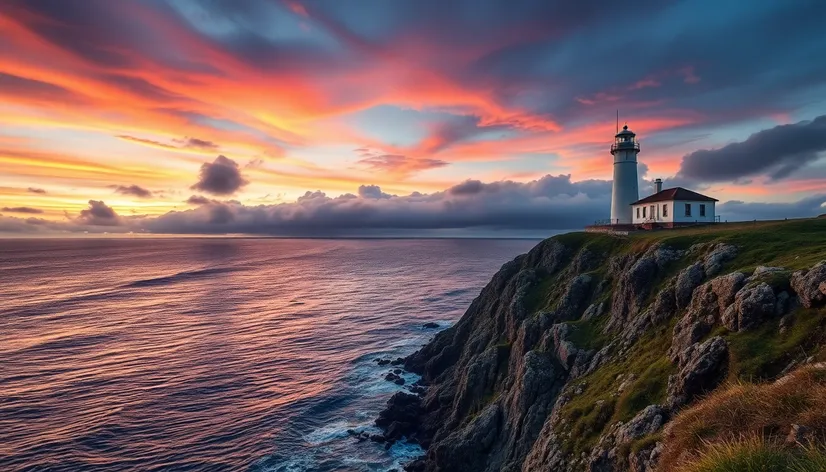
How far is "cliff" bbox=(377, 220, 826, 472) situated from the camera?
20.2 metres

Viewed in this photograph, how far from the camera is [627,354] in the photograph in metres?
32.0

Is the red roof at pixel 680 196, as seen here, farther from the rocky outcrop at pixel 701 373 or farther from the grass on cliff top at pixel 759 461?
the grass on cliff top at pixel 759 461

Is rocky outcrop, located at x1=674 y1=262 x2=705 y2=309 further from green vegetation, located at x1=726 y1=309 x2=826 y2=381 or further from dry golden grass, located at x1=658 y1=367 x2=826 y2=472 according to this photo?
dry golden grass, located at x1=658 y1=367 x2=826 y2=472

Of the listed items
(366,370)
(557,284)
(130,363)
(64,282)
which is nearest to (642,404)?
(557,284)

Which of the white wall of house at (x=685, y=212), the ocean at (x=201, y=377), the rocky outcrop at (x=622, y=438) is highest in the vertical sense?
the white wall of house at (x=685, y=212)

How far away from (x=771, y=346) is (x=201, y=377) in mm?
67307

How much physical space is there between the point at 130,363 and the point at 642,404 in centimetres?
7493

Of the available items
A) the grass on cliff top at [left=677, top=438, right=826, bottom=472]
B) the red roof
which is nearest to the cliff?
the grass on cliff top at [left=677, top=438, right=826, bottom=472]

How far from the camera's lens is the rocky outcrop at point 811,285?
21.0m

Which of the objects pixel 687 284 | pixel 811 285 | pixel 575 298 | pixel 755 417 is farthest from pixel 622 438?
pixel 575 298

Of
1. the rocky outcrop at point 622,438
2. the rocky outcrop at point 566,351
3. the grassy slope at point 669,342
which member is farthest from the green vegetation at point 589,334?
the rocky outcrop at point 622,438

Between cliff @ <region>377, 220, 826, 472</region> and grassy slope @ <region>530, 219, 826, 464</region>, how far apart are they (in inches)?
3.6

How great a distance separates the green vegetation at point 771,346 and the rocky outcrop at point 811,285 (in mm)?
572

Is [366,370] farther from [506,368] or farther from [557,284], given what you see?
[557,284]
